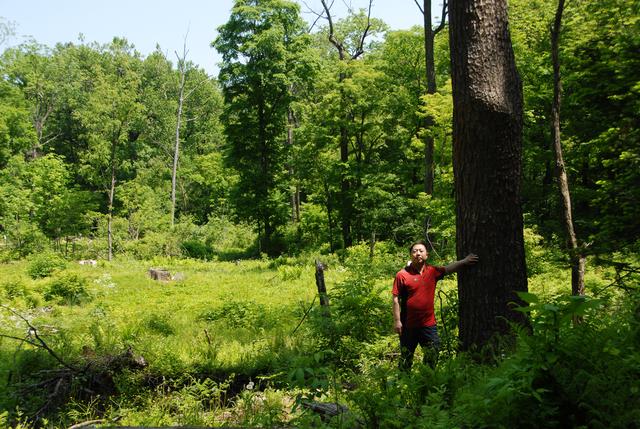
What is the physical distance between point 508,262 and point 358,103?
800 inches

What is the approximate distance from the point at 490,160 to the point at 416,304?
6.10 ft

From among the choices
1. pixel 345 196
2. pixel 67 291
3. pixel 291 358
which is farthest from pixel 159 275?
pixel 291 358

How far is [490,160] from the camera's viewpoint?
4203 mm

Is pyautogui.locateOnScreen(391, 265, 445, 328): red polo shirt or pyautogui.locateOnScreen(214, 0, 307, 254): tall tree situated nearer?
pyautogui.locateOnScreen(391, 265, 445, 328): red polo shirt

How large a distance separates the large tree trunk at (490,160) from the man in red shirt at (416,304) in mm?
912

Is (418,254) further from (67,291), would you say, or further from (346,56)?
(346,56)

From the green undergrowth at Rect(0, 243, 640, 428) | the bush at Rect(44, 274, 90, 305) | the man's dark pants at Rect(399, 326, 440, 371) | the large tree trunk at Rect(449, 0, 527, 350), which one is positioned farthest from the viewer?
the bush at Rect(44, 274, 90, 305)

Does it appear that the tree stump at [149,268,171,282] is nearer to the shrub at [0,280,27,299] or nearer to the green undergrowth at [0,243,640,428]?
the green undergrowth at [0,243,640,428]

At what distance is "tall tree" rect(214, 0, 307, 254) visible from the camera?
27.7 meters

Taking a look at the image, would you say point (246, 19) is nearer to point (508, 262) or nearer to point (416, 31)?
point (416, 31)

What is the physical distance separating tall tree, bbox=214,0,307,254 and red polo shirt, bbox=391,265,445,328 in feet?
76.0

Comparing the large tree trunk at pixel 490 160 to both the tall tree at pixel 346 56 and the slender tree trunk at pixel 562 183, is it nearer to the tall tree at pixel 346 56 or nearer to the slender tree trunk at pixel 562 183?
the slender tree trunk at pixel 562 183

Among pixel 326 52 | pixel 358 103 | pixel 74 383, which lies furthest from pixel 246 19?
pixel 74 383

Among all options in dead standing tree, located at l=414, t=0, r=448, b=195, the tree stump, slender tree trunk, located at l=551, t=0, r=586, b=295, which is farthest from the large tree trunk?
the tree stump
